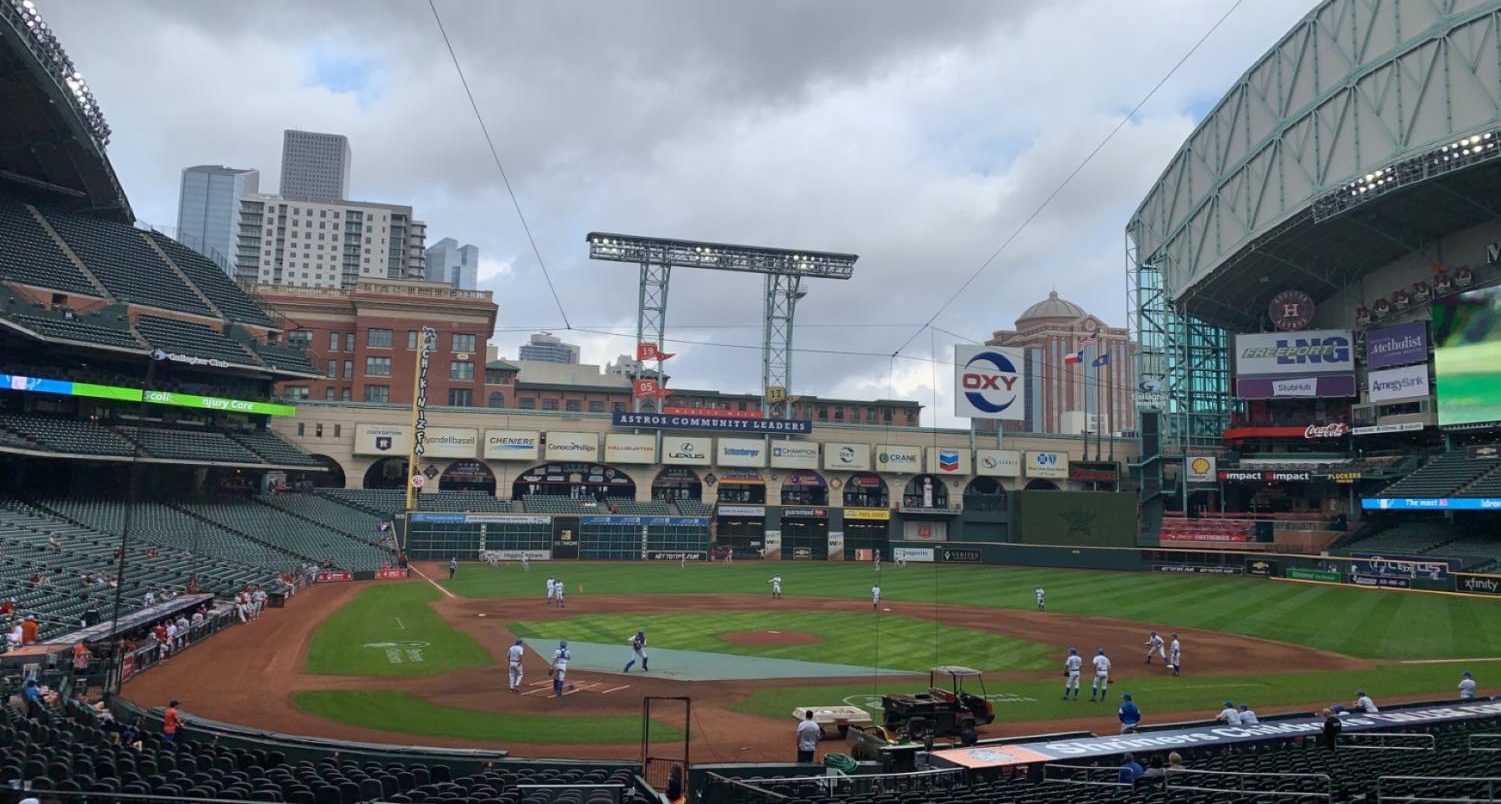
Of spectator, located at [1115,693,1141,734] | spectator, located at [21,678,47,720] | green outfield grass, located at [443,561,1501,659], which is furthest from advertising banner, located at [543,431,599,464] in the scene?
spectator, located at [1115,693,1141,734]

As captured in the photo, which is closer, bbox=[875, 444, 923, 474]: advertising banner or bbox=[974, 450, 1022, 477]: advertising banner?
bbox=[875, 444, 923, 474]: advertising banner

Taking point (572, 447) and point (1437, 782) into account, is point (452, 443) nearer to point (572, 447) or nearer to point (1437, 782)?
point (572, 447)

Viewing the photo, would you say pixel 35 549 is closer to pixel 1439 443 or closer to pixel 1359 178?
pixel 1359 178

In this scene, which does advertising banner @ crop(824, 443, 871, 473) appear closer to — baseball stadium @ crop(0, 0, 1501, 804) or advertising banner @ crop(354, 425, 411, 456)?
baseball stadium @ crop(0, 0, 1501, 804)

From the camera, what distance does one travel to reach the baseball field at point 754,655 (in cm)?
2280

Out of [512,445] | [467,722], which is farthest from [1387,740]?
[512,445]

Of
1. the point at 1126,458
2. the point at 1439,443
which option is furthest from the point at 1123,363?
the point at 1439,443

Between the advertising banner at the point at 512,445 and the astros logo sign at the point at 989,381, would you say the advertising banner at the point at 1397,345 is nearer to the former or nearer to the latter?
the astros logo sign at the point at 989,381

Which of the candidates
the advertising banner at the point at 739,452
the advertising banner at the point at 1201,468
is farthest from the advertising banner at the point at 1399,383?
the advertising banner at the point at 739,452

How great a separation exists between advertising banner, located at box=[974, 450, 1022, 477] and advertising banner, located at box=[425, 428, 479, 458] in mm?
44283

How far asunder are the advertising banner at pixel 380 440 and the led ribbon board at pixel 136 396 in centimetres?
593

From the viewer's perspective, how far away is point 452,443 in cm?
7281

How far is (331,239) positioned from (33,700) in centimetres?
16715

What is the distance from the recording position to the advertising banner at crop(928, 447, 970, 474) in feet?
268
